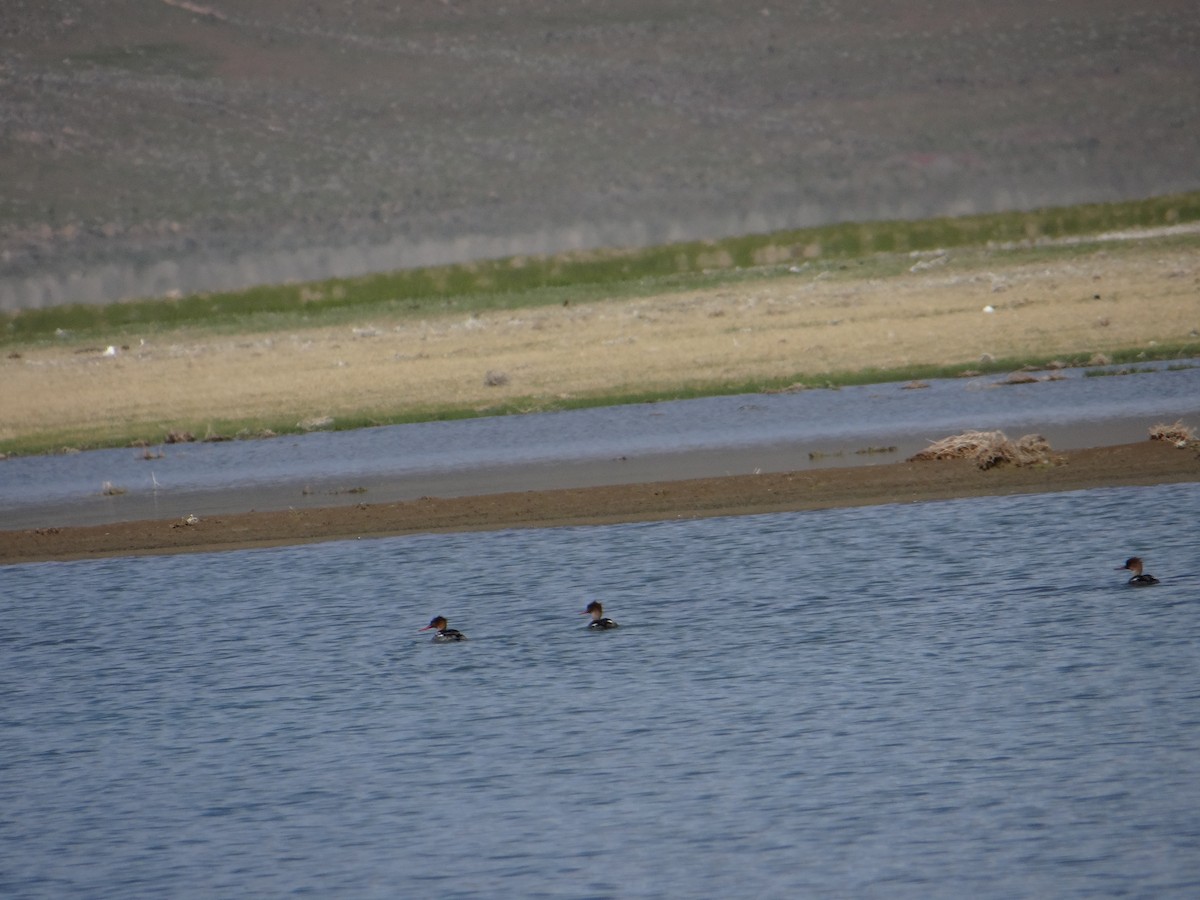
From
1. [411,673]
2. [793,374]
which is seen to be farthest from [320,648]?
[793,374]

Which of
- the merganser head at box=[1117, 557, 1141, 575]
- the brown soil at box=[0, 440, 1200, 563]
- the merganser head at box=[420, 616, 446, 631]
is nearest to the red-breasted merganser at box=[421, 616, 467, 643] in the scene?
the merganser head at box=[420, 616, 446, 631]

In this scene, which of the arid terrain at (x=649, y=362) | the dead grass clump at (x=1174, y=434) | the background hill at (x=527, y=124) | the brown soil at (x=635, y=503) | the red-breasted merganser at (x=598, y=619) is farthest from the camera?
the background hill at (x=527, y=124)

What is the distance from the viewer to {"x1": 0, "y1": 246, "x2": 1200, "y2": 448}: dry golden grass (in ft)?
109

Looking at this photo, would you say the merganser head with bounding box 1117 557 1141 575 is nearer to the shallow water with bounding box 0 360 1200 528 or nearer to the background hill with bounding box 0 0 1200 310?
the shallow water with bounding box 0 360 1200 528

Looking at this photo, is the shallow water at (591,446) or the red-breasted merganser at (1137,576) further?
the shallow water at (591,446)

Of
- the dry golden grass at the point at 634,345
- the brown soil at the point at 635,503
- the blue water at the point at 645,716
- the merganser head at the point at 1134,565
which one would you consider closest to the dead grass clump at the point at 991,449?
the brown soil at the point at 635,503

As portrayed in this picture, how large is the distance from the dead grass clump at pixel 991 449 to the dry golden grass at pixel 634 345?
26.4 ft

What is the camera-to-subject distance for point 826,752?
46.3ft

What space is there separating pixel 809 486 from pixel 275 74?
4857cm

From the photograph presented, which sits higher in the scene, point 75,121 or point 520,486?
point 75,121

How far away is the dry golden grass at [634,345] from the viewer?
109 ft

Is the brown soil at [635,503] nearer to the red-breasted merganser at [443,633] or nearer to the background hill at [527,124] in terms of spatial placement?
the red-breasted merganser at [443,633]

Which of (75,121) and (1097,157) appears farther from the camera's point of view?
(75,121)

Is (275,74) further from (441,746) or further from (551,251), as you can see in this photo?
(441,746)
